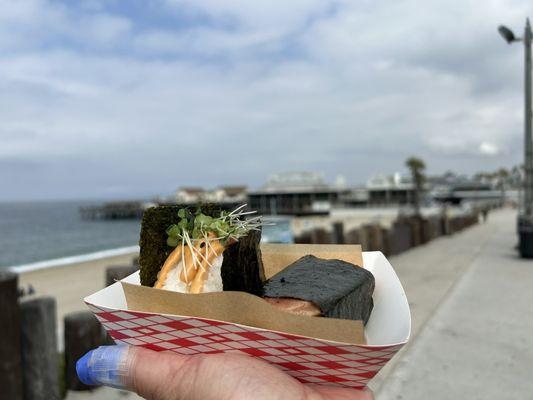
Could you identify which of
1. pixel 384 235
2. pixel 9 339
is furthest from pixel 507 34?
pixel 9 339

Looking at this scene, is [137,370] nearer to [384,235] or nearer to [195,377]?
[195,377]

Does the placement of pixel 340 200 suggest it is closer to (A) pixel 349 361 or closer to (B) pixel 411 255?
(B) pixel 411 255

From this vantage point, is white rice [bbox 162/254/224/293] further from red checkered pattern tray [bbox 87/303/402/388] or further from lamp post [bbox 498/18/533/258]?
lamp post [bbox 498/18/533/258]

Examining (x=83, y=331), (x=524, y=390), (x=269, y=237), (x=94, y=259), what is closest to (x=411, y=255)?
(x=269, y=237)

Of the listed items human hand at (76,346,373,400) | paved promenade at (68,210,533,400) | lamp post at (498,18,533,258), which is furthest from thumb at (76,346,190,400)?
lamp post at (498,18,533,258)

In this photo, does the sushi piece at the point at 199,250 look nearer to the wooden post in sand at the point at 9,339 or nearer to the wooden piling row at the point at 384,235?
the wooden post in sand at the point at 9,339

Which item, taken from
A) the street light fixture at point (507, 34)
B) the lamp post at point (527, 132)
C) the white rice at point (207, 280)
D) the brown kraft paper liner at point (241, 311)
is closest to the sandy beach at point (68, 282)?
the white rice at point (207, 280)
